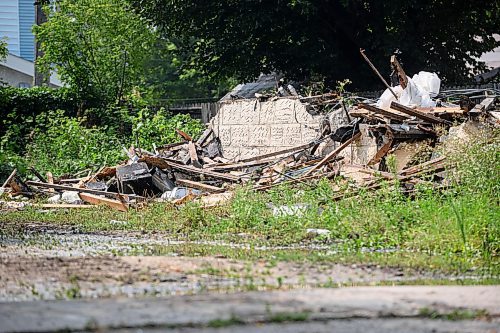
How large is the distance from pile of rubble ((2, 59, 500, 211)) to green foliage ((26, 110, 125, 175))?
10.1 ft

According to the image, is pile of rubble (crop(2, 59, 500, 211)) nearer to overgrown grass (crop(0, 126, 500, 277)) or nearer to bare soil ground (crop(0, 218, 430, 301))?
overgrown grass (crop(0, 126, 500, 277))

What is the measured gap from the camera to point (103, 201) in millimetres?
16547

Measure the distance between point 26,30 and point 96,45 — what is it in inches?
2559

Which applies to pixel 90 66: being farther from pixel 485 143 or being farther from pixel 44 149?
pixel 485 143

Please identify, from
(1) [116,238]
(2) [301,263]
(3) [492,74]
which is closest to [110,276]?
(2) [301,263]

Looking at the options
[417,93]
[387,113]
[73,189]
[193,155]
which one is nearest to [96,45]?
[193,155]

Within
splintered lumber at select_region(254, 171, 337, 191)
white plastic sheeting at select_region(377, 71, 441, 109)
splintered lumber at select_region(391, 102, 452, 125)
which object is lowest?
splintered lumber at select_region(254, 171, 337, 191)

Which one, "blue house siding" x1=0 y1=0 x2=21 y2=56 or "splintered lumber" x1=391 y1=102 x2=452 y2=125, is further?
"blue house siding" x1=0 y1=0 x2=21 y2=56

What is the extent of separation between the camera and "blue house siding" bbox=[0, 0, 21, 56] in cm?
9081

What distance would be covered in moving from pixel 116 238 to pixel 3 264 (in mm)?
3740

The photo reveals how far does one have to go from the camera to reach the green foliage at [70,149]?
23125mm

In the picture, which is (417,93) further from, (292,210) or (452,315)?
(452,315)

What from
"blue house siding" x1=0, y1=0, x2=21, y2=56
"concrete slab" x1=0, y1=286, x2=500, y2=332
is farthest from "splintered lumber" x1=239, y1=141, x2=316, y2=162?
"blue house siding" x1=0, y1=0, x2=21, y2=56

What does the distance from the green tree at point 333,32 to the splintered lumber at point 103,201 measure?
10763mm
